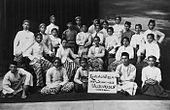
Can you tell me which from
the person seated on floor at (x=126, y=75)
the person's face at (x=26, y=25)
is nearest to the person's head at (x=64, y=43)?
the person's face at (x=26, y=25)

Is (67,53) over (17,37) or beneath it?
beneath

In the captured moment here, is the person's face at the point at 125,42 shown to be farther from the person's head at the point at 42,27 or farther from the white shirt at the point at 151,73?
the person's head at the point at 42,27

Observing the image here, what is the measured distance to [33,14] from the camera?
3949mm

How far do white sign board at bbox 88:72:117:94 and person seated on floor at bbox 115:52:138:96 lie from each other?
0.11 metres

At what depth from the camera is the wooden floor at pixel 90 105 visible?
380 cm

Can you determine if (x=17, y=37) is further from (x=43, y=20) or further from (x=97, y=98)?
(x=97, y=98)

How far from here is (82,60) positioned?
404cm

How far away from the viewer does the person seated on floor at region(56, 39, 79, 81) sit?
4.02 metres

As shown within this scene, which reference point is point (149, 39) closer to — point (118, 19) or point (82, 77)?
point (118, 19)

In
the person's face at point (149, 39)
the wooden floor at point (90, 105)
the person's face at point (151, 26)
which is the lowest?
the wooden floor at point (90, 105)

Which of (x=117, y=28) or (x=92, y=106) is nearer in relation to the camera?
(x=92, y=106)

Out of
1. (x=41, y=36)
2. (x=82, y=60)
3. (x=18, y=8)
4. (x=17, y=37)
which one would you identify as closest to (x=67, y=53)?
(x=82, y=60)

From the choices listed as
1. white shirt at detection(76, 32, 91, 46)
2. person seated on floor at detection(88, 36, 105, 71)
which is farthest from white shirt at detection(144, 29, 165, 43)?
white shirt at detection(76, 32, 91, 46)

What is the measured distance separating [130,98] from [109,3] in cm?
177
